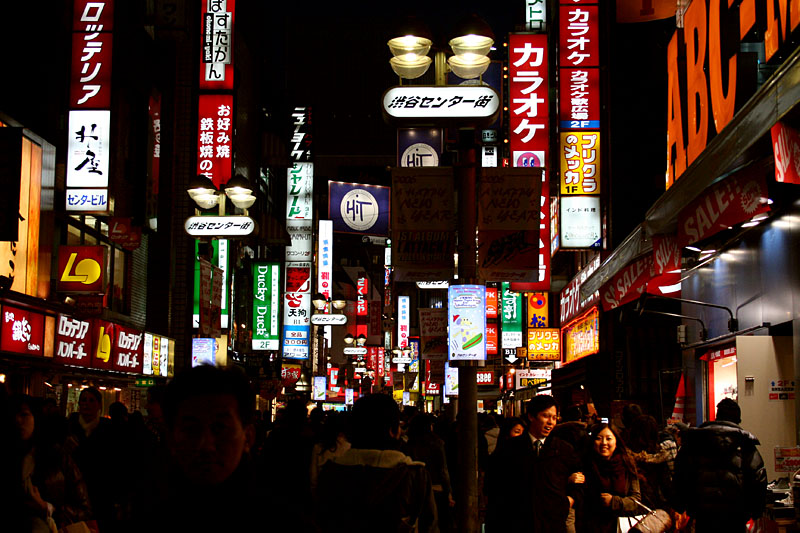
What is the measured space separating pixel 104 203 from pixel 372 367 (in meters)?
54.3

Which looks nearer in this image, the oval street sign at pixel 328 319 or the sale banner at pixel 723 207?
the sale banner at pixel 723 207

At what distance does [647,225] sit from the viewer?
14.1m

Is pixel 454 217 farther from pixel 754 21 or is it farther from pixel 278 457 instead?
pixel 754 21

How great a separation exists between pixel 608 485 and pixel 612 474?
0.35 feet

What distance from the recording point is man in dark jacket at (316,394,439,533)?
209 inches

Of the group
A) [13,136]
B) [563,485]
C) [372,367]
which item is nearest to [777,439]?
[563,485]

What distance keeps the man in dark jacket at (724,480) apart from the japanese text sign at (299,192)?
36316 mm

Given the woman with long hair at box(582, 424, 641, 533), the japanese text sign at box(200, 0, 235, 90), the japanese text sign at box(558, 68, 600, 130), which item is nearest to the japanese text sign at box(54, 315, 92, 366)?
the japanese text sign at box(200, 0, 235, 90)

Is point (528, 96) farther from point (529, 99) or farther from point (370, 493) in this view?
point (370, 493)

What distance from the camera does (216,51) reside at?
89.9ft

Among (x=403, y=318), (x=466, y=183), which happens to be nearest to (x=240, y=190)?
(x=466, y=183)

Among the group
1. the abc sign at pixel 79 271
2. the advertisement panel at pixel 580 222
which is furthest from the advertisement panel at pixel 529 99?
the abc sign at pixel 79 271

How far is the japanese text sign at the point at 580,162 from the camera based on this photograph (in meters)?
21.7

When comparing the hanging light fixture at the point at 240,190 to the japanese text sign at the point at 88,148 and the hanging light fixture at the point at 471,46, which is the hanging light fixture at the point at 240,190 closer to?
the japanese text sign at the point at 88,148
